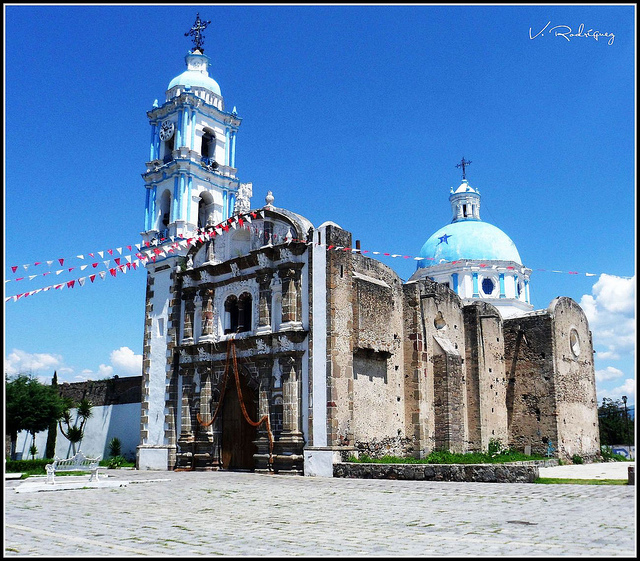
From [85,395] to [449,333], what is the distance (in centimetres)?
1895

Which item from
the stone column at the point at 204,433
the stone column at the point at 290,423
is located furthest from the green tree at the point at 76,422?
the stone column at the point at 290,423

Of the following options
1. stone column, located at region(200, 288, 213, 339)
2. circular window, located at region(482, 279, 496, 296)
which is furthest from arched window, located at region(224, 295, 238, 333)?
circular window, located at region(482, 279, 496, 296)

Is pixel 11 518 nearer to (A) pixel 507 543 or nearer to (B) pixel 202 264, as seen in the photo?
(A) pixel 507 543

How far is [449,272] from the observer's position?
3897 cm

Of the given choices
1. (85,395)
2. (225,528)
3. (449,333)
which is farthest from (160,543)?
(85,395)

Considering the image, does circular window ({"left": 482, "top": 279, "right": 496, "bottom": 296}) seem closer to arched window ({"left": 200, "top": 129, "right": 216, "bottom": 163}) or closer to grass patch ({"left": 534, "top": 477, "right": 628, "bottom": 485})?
arched window ({"left": 200, "top": 129, "right": 216, "bottom": 163})

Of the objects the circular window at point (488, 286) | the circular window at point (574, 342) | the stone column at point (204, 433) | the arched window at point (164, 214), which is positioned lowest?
the stone column at point (204, 433)

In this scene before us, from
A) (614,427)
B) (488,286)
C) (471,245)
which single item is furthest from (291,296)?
(614,427)

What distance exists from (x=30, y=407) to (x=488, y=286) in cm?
2460

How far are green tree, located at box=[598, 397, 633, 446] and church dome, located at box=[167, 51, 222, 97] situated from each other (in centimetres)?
3389

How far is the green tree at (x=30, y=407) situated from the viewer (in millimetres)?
29016

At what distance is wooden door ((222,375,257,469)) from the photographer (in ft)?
72.3

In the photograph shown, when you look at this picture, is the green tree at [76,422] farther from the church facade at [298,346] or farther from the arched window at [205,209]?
the arched window at [205,209]

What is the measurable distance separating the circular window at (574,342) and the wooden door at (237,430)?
1526 cm
